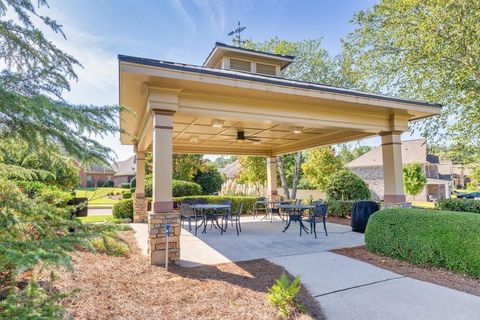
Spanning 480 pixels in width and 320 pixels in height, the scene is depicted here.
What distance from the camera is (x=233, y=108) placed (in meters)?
6.17

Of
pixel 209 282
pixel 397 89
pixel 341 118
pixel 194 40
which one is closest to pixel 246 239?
pixel 209 282

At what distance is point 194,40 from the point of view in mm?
9734

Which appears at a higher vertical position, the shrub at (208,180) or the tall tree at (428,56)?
the tall tree at (428,56)

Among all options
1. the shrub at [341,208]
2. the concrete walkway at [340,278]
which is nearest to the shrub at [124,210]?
the concrete walkway at [340,278]

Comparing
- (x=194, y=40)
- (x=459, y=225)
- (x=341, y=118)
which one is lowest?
(x=459, y=225)

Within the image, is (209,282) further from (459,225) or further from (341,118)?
(341,118)

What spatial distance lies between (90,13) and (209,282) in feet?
14.5

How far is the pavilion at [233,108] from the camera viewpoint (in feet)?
17.1

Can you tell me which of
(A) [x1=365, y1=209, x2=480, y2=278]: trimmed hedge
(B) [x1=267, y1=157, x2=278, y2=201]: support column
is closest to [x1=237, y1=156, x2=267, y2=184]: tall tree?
(B) [x1=267, y1=157, x2=278, y2=201]: support column

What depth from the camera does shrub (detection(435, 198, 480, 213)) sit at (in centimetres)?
749

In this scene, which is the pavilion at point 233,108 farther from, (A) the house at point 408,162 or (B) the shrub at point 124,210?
(A) the house at point 408,162

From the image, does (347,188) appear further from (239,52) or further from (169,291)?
(169,291)

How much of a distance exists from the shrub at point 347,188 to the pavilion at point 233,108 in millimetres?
3017

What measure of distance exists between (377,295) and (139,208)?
9497 millimetres
